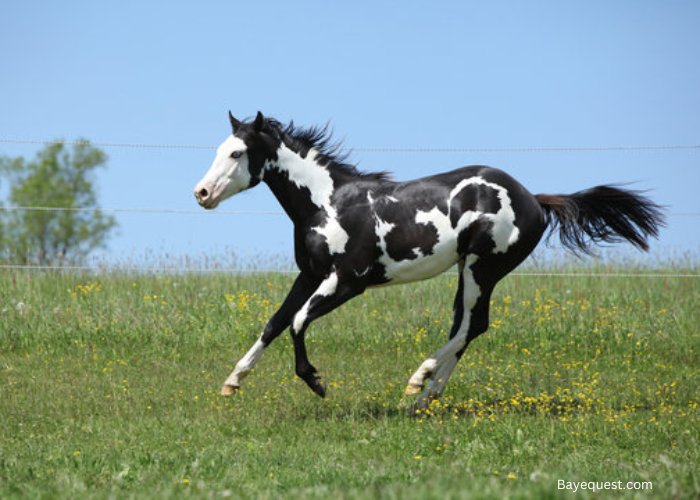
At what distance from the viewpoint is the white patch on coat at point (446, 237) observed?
645 centimetres

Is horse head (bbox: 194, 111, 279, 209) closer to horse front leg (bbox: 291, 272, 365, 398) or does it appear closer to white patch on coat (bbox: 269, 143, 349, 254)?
white patch on coat (bbox: 269, 143, 349, 254)

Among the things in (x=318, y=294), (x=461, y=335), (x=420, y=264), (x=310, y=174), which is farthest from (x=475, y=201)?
(x=318, y=294)

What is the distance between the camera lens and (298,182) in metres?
6.58

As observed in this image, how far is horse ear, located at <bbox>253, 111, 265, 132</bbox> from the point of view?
20.8 feet

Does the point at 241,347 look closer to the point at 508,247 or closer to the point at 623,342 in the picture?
the point at 508,247

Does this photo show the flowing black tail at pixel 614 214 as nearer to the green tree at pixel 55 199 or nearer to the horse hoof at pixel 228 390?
the horse hoof at pixel 228 390

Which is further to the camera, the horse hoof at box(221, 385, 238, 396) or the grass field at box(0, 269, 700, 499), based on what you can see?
the horse hoof at box(221, 385, 238, 396)

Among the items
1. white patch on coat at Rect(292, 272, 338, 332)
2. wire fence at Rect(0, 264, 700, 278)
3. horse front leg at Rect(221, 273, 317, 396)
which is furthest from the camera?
wire fence at Rect(0, 264, 700, 278)

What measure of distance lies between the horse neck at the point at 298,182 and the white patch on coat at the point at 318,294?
2.01 ft

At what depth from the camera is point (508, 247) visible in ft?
22.0

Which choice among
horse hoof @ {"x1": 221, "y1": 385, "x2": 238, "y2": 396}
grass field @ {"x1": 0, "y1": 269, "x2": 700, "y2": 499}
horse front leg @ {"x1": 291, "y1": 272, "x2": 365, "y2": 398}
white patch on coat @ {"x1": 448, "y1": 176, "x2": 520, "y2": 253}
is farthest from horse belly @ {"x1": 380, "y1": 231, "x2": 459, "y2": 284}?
horse hoof @ {"x1": 221, "y1": 385, "x2": 238, "y2": 396}

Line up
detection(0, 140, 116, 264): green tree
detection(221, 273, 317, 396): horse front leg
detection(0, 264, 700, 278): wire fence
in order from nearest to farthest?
detection(221, 273, 317, 396): horse front leg
detection(0, 264, 700, 278): wire fence
detection(0, 140, 116, 264): green tree

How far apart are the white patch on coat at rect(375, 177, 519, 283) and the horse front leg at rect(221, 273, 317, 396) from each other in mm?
718

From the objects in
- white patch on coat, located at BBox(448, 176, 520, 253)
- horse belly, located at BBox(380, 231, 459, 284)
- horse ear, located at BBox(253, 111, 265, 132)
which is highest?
→ horse ear, located at BBox(253, 111, 265, 132)
